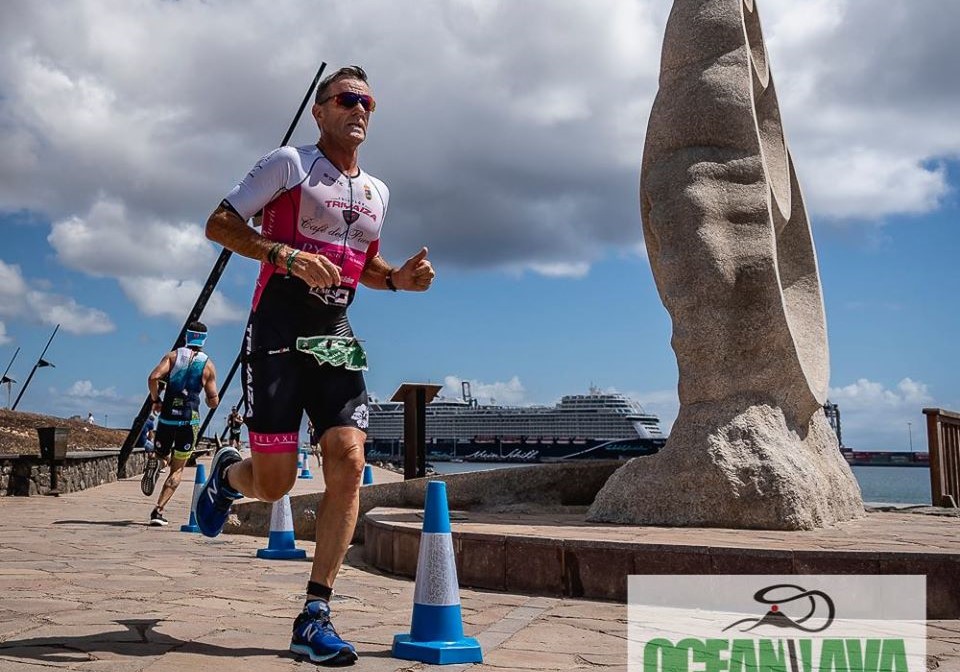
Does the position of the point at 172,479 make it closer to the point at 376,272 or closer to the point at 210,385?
the point at 210,385

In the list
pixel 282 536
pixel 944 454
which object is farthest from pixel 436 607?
pixel 944 454

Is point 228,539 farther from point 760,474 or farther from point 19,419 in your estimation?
point 19,419

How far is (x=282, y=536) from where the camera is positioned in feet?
21.7

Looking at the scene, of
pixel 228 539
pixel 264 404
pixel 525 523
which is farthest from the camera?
pixel 228 539

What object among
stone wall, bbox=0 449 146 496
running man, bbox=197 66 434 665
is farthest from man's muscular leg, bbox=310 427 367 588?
stone wall, bbox=0 449 146 496

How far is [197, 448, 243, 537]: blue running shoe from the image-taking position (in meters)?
4.02

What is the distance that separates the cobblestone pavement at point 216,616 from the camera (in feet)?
10.4

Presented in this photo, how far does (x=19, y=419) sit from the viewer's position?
105 ft

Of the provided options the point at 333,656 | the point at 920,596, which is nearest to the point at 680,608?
the point at 920,596

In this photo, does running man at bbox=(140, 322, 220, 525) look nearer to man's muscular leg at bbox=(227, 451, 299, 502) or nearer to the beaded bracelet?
man's muscular leg at bbox=(227, 451, 299, 502)

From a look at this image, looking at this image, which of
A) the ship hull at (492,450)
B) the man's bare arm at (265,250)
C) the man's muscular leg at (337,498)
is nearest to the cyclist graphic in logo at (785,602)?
the man's muscular leg at (337,498)

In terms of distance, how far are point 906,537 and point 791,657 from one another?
2713 mm

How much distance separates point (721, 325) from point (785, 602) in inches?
99.6

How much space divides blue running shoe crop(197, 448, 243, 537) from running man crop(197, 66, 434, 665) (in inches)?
15.5
